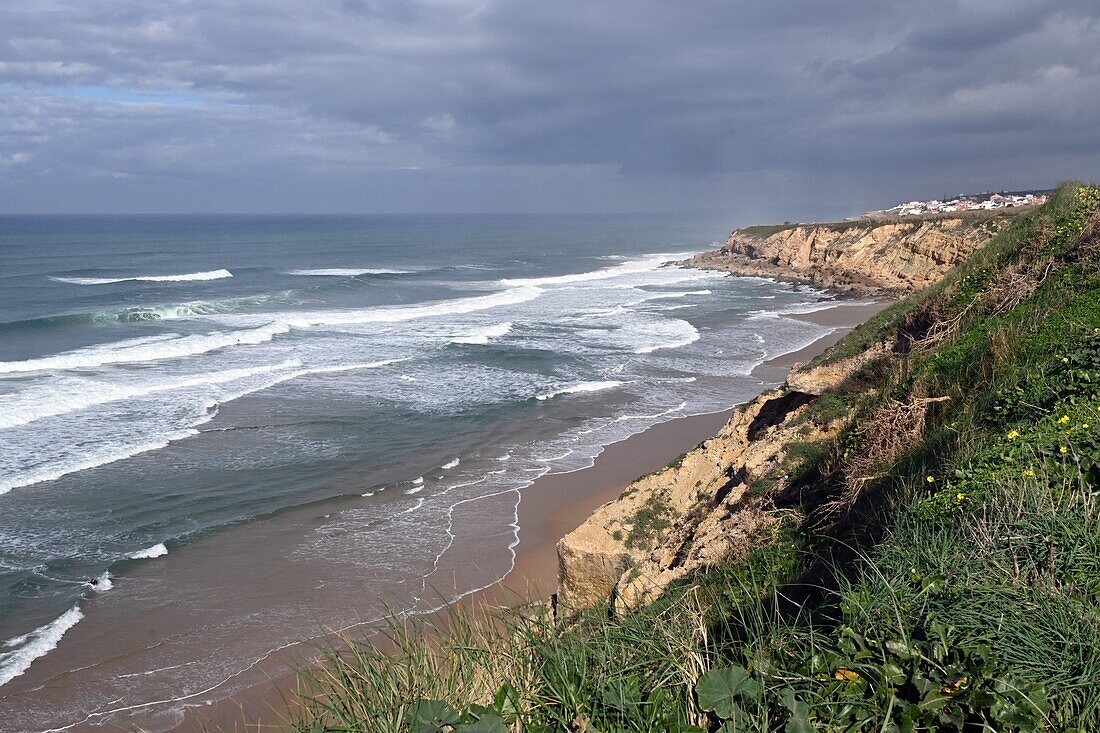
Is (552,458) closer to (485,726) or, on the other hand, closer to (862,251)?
(485,726)

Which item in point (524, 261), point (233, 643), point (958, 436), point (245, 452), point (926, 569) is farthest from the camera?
point (524, 261)

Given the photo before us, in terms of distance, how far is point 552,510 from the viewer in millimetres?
17281

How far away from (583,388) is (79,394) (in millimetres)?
16347

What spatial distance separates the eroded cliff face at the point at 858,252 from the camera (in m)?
52.0

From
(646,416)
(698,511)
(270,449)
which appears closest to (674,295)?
(646,416)

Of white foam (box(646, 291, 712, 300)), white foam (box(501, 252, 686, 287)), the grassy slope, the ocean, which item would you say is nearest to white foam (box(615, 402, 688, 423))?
the ocean

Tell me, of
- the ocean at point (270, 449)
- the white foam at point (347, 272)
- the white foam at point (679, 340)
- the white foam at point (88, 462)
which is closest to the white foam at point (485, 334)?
the ocean at point (270, 449)

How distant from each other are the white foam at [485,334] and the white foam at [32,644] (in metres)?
23.5

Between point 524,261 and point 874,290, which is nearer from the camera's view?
point 874,290

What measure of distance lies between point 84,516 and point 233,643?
6586 millimetres

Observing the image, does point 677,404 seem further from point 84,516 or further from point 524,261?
point 524,261

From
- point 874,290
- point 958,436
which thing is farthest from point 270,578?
point 874,290

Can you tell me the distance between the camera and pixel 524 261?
8925 cm

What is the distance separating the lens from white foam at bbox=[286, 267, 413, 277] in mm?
67812
